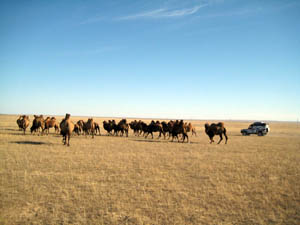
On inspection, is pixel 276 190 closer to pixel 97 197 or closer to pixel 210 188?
pixel 210 188

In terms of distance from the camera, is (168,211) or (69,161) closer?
(168,211)

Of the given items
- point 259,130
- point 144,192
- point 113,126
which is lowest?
point 144,192

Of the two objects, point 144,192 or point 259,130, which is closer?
point 144,192

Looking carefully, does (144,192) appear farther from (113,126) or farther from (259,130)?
(259,130)

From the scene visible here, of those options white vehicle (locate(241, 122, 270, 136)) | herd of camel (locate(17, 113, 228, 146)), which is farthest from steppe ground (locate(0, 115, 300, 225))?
white vehicle (locate(241, 122, 270, 136))

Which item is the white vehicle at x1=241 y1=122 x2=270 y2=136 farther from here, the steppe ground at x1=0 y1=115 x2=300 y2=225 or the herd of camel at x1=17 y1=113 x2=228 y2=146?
the steppe ground at x1=0 y1=115 x2=300 y2=225

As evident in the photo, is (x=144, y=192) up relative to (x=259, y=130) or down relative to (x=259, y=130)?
down

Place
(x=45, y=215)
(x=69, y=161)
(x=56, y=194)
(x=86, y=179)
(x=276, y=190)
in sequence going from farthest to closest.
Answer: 1. (x=69, y=161)
2. (x=86, y=179)
3. (x=276, y=190)
4. (x=56, y=194)
5. (x=45, y=215)

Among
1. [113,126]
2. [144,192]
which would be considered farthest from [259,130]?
[144,192]

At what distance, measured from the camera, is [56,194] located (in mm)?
7148

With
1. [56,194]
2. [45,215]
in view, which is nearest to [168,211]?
[45,215]

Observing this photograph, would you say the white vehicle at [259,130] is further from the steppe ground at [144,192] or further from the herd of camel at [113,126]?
the steppe ground at [144,192]

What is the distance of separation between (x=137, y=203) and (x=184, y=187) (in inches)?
92.4

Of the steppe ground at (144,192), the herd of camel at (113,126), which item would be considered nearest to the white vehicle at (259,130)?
the herd of camel at (113,126)
